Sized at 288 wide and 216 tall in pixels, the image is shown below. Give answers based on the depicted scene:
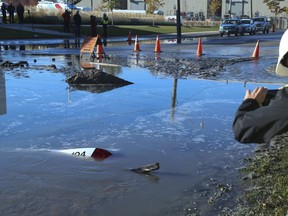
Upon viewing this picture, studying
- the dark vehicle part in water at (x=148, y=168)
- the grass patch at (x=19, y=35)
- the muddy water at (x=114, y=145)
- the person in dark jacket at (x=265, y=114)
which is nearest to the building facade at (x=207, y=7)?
the grass patch at (x=19, y=35)

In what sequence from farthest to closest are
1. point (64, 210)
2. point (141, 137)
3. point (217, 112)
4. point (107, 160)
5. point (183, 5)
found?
point (183, 5) < point (217, 112) < point (141, 137) < point (107, 160) < point (64, 210)

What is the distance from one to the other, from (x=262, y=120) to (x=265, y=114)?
3 centimetres

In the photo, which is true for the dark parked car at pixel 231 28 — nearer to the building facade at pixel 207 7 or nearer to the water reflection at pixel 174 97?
the water reflection at pixel 174 97

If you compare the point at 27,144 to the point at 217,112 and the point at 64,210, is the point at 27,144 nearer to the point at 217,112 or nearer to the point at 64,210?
the point at 64,210

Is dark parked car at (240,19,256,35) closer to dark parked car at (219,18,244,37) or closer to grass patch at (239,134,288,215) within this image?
dark parked car at (219,18,244,37)

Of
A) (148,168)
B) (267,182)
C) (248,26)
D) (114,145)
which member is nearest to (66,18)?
(248,26)

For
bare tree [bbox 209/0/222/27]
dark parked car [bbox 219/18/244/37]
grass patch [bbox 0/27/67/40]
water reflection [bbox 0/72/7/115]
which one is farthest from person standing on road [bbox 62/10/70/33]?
bare tree [bbox 209/0/222/27]

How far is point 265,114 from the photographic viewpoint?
7.48ft

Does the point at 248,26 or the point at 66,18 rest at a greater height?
the point at 66,18

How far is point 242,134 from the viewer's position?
2377mm

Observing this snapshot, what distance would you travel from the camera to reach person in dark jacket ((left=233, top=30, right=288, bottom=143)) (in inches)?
88.3

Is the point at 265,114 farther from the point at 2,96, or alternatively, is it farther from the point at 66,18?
the point at 66,18

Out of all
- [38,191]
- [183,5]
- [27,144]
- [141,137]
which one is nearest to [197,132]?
[141,137]

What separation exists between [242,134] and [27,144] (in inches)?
170
